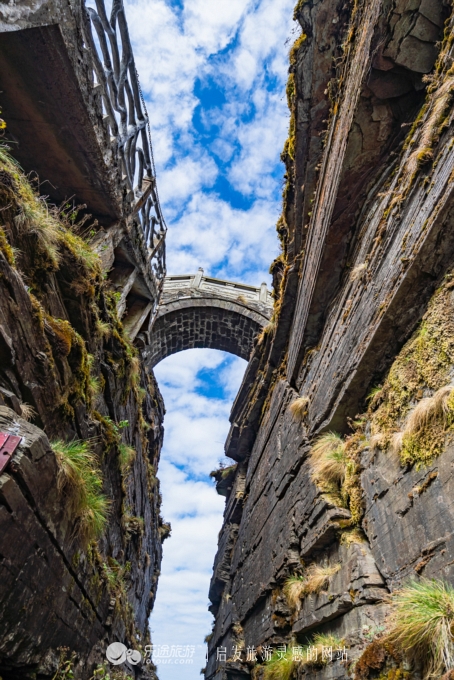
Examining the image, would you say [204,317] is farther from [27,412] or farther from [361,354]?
[27,412]

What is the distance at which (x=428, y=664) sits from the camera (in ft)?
7.73

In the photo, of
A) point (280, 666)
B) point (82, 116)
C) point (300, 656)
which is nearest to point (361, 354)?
point (300, 656)

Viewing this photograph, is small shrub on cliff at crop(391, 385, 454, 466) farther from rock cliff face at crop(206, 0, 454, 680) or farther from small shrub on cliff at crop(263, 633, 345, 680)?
small shrub on cliff at crop(263, 633, 345, 680)

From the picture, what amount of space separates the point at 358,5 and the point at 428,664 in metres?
7.77

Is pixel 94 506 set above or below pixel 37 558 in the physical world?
above

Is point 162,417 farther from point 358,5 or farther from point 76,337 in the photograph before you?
point 358,5

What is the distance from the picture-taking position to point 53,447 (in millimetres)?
3584

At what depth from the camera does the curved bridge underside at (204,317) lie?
56.0 ft

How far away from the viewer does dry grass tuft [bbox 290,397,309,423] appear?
20.9 ft

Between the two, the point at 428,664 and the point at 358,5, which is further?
the point at 358,5

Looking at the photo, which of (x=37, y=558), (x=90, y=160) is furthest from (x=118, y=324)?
(x=37, y=558)

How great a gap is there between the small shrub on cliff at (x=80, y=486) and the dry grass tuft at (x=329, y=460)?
9.34ft

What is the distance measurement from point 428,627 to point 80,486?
3034mm

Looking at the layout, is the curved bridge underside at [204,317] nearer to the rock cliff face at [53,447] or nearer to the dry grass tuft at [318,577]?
the rock cliff face at [53,447]
